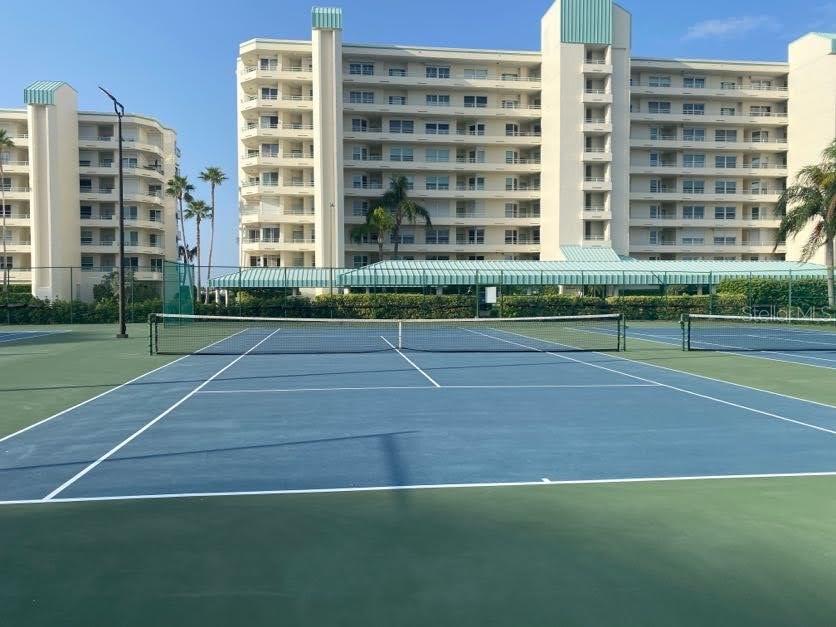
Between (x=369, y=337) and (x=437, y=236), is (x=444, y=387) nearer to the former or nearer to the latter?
(x=369, y=337)

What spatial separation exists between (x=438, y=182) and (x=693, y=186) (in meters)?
25.3

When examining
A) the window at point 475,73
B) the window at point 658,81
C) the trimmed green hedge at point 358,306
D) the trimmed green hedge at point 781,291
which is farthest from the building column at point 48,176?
the trimmed green hedge at point 781,291

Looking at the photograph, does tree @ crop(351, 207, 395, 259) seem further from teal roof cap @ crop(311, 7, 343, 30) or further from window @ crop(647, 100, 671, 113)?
window @ crop(647, 100, 671, 113)

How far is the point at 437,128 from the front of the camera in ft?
217

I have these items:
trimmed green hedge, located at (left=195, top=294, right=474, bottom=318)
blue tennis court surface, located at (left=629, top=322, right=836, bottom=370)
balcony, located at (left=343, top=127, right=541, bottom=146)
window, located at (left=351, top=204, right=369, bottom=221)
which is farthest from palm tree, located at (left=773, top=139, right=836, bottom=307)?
window, located at (left=351, top=204, right=369, bottom=221)

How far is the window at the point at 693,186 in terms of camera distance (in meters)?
70.1

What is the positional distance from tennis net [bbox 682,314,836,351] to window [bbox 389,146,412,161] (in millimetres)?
33062

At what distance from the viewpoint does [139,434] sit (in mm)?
10117

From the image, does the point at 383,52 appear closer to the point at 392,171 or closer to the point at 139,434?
the point at 392,171

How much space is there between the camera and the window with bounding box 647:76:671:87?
68.9 m

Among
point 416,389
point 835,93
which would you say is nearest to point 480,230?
point 835,93

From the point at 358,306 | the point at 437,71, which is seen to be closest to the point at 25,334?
the point at 358,306

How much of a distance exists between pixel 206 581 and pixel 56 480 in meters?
3.61

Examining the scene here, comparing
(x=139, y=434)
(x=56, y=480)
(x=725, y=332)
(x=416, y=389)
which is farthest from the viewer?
(x=725, y=332)
